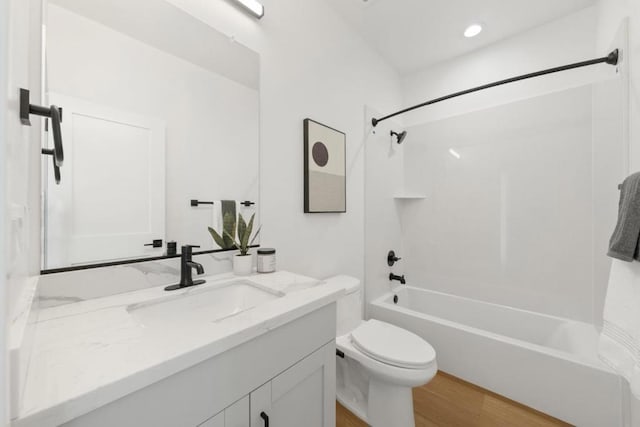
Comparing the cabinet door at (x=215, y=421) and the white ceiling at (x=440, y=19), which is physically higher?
the white ceiling at (x=440, y=19)

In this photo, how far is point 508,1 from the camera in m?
1.70

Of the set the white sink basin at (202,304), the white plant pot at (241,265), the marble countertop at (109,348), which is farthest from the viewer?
the white plant pot at (241,265)

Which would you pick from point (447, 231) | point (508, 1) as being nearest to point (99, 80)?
point (508, 1)

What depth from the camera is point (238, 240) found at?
1223 mm

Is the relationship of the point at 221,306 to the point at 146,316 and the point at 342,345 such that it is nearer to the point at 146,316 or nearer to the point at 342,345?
the point at 146,316

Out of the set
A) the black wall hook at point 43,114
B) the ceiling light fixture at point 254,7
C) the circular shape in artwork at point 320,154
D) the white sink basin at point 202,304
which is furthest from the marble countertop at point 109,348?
the ceiling light fixture at point 254,7

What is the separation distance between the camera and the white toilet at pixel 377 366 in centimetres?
122

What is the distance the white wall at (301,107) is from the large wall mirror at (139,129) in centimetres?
12

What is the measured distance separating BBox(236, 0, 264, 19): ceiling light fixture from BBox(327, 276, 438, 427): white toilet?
4.80 ft

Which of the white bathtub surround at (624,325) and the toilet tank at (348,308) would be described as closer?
the white bathtub surround at (624,325)

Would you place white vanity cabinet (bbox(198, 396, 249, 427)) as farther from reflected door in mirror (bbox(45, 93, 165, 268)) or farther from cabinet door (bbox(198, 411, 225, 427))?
reflected door in mirror (bbox(45, 93, 165, 268))

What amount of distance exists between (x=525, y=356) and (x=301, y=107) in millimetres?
2069

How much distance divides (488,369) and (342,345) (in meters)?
1.04

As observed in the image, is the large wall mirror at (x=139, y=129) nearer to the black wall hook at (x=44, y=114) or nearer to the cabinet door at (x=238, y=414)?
the black wall hook at (x=44, y=114)
